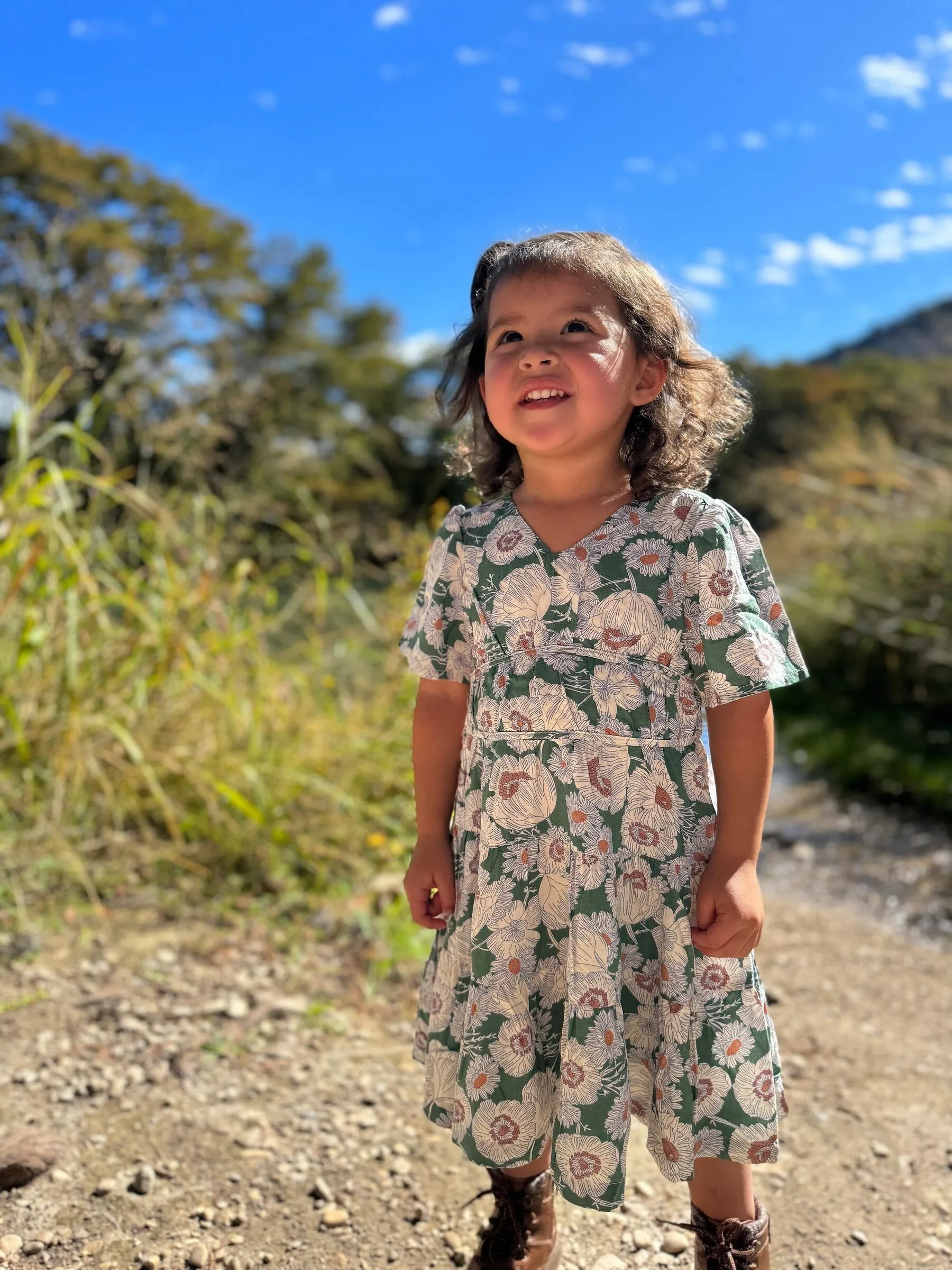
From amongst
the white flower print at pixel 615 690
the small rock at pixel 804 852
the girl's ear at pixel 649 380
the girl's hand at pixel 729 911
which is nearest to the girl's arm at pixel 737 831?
the girl's hand at pixel 729 911

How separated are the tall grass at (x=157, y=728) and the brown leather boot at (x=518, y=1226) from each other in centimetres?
130

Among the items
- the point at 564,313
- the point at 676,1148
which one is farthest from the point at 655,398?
the point at 676,1148

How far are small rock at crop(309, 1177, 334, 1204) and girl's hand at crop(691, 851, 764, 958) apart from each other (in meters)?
0.80

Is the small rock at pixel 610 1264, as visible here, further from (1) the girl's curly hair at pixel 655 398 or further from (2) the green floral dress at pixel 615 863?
(1) the girl's curly hair at pixel 655 398

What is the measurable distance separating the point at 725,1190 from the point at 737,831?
1.52 ft

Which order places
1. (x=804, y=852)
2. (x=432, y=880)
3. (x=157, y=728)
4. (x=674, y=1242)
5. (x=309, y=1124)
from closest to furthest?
(x=432, y=880), (x=674, y=1242), (x=309, y=1124), (x=157, y=728), (x=804, y=852)

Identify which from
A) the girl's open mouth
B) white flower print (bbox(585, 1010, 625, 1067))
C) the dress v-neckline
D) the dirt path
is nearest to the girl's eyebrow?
the girl's open mouth

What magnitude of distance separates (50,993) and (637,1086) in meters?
1.40

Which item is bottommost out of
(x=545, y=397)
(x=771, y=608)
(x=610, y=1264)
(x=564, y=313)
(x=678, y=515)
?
(x=610, y=1264)

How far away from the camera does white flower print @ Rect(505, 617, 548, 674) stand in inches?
51.5

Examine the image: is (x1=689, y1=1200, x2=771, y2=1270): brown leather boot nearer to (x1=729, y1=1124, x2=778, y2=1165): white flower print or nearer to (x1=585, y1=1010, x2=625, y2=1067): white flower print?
(x1=729, y1=1124, x2=778, y2=1165): white flower print

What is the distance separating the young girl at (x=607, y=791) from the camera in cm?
122

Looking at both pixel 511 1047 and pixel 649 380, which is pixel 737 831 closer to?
pixel 511 1047

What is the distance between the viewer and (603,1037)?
3.97 feet
